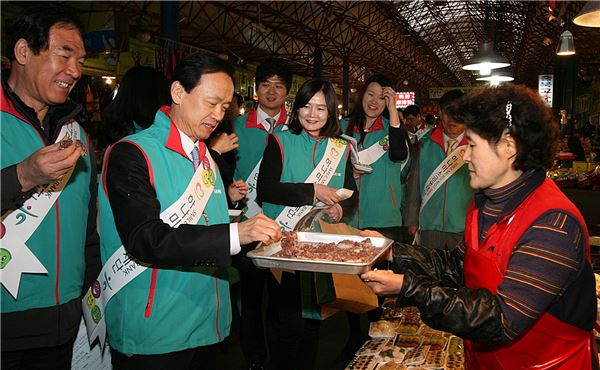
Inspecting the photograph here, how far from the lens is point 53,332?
7.11 ft

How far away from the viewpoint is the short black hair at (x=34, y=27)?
216 centimetres

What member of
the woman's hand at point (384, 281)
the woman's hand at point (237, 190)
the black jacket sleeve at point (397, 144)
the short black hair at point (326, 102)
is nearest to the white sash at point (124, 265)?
the woman's hand at point (384, 281)

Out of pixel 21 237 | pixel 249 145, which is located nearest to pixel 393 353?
pixel 249 145

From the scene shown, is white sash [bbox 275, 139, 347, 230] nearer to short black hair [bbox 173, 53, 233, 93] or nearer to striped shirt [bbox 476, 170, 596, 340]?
short black hair [bbox 173, 53, 233, 93]

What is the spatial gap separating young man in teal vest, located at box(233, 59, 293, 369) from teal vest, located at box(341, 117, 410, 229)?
0.77 metres

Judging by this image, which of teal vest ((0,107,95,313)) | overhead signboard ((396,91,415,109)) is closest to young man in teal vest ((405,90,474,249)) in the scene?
teal vest ((0,107,95,313))

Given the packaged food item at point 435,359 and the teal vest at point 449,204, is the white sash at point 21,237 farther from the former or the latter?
the teal vest at point 449,204

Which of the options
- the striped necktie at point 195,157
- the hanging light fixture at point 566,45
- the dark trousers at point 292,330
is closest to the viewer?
the striped necktie at point 195,157

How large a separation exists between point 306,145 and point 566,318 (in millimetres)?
2002

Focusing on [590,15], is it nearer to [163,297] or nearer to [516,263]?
[516,263]

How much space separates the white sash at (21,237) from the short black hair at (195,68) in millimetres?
702

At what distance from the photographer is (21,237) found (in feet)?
6.86

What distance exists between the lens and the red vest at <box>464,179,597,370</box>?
1.84m

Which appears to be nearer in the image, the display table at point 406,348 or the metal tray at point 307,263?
the metal tray at point 307,263
